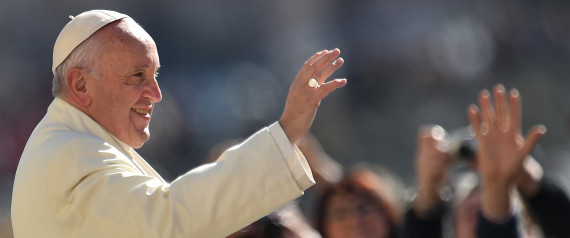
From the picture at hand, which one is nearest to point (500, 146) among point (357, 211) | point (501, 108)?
point (501, 108)

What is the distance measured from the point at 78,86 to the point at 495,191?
5.74 ft

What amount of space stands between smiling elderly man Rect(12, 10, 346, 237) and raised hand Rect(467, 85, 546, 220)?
4.50 feet

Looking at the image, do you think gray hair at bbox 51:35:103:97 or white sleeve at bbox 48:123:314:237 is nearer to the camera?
white sleeve at bbox 48:123:314:237

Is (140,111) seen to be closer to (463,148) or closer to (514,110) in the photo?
(514,110)

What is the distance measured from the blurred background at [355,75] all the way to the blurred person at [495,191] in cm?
384

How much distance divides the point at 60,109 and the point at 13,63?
1057 cm

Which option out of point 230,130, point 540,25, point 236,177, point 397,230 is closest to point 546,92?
point 540,25

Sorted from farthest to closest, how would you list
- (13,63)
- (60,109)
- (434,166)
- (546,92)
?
(13,63) < (546,92) < (434,166) < (60,109)

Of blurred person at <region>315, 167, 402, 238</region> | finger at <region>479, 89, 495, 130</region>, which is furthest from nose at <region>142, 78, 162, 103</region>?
A: blurred person at <region>315, 167, 402, 238</region>

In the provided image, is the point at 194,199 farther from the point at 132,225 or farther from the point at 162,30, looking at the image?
the point at 162,30

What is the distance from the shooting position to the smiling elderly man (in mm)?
2947

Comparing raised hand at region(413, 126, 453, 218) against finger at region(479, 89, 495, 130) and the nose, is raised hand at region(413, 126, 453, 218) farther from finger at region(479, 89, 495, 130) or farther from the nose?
the nose

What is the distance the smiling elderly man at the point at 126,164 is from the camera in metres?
2.95

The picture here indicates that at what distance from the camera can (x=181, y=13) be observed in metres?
15.6
